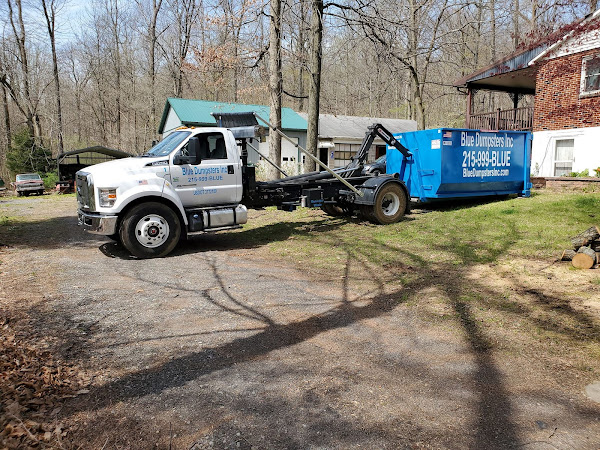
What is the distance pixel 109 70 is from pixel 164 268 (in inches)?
1656

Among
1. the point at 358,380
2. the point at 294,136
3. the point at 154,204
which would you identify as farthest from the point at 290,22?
the point at 294,136

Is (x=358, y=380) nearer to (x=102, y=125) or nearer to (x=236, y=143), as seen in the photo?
(x=236, y=143)

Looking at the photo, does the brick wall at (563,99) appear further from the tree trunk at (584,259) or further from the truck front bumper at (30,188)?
the truck front bumper at (30,188)

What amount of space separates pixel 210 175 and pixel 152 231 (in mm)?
1557

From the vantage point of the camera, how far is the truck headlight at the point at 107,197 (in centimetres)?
777

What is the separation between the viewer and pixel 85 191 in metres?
8.13

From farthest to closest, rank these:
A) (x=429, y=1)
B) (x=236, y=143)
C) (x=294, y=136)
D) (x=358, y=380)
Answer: (x=294, y=136)
(x=429, y=1)
(x=236, y=143)
(x=358, y=380)

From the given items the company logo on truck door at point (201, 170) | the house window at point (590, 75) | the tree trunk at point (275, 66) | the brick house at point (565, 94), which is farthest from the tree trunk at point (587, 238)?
the house window at point (590, 75)

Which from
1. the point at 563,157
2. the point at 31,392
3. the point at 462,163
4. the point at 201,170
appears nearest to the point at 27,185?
the point at 201,170

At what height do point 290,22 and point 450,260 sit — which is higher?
point 290,22

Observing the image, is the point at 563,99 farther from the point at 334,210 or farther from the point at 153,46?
the point at 153,46

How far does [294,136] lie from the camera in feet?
107

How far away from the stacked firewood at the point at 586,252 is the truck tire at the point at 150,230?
21.6ft

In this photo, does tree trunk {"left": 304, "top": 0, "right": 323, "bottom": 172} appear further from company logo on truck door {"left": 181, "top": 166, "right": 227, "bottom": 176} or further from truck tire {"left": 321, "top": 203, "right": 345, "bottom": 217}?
company logo on truck door {"left": 181, "top": 166, "right": 227, "bottom": 176}
